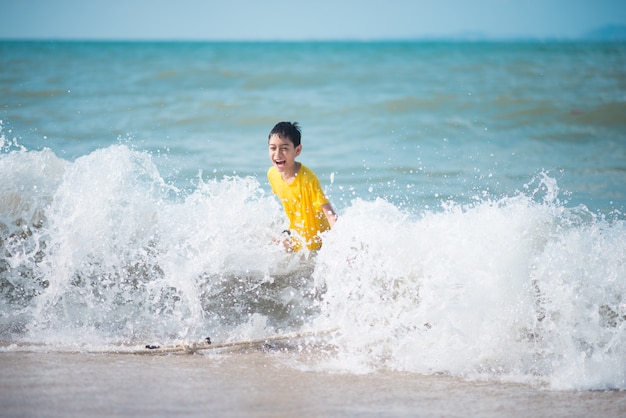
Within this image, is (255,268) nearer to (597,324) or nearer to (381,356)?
(381,356)

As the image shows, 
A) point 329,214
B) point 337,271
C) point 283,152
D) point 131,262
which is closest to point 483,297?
point 337,271

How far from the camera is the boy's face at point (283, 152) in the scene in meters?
4.80

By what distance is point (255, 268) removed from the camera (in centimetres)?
486

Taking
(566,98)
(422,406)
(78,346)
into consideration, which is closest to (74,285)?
(78,346)

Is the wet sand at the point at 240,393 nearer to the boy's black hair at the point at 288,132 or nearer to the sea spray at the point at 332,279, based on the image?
the sea spray at the point at 332,279

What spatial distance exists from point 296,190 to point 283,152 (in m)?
0.28

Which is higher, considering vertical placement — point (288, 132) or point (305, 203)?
point (288, 132)

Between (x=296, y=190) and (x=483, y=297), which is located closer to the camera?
(x=483, y=297)

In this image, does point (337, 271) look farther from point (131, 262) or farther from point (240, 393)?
point (131, 262)

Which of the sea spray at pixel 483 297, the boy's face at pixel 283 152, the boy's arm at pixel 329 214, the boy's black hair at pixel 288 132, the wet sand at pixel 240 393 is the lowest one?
the wet sand at pixel 240 393

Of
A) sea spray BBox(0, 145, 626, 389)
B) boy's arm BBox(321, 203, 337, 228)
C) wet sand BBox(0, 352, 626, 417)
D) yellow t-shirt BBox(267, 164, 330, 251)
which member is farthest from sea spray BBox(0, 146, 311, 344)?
wet sand BBox(0, 352, 626, 417)

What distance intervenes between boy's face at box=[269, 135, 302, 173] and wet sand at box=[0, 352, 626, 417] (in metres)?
1.57

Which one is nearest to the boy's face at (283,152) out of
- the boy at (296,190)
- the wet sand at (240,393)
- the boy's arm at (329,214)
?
the boy at (296,190)

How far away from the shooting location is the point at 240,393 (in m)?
3.31
